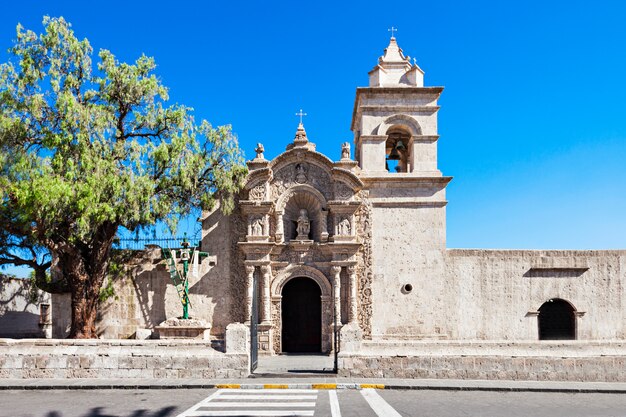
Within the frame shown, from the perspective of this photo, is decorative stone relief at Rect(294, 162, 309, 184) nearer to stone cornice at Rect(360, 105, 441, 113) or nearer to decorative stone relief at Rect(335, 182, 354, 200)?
decorative stone relief at Rect(335, 182, 354, 200)

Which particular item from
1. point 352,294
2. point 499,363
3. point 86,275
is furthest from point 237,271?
point 499,363

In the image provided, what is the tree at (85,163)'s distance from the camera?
1725 centimetres

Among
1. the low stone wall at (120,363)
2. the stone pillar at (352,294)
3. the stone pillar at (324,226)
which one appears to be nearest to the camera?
the low stone wall at (120,363)

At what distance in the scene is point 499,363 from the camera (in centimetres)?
1485

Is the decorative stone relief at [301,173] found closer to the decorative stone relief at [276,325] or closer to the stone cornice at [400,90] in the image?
the stone cornice at [400,90]

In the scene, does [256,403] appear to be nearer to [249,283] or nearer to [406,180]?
[249,283]

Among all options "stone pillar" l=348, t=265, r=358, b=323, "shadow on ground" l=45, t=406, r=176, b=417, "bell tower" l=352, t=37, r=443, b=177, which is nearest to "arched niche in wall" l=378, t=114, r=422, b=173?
"bell tower" l=352, t=37, r=443, b=177

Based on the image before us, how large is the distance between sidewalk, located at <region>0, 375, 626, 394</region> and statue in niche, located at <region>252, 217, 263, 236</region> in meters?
7.60

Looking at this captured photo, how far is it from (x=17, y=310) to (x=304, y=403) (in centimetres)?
2196

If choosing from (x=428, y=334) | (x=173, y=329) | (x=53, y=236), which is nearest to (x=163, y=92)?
(x=53, y=236)

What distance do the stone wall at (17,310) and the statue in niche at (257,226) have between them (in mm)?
11178

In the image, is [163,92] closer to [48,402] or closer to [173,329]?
[173,329]

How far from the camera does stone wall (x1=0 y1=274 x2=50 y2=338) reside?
26.8 meters

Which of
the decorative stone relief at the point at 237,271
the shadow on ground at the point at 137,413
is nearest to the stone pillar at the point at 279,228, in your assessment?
the decorative stone relief at the point at 237,271
